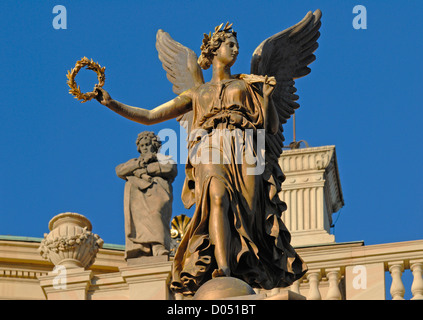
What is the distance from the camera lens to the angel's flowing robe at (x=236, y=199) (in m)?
17.8

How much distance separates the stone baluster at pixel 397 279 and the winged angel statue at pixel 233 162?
3.95 m

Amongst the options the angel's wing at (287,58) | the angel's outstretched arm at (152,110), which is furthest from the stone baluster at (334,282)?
the angel's outstretched arm at (152,110)

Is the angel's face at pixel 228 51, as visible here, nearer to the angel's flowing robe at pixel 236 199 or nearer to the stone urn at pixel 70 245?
the angel's flowing robe at pixel 236 199

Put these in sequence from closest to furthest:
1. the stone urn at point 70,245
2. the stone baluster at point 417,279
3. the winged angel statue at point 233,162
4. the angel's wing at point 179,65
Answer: the winged angel statue at point 233,162 < the angel's wing at point 179,65 < the stone baluster at point 417,279 < the stone urn at point 70,245

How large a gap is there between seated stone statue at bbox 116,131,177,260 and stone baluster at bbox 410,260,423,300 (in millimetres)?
3580

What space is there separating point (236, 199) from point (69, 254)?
23.1ft

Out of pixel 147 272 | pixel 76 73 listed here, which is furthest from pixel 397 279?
pixel 76 73

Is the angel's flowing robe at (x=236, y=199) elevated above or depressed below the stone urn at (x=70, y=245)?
below

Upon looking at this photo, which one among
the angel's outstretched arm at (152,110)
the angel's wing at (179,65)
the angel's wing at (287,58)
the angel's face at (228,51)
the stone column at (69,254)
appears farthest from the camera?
the stone column at (69,254)

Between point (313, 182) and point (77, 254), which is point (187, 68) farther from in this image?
point (313, 182)

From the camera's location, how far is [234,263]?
17.7 m

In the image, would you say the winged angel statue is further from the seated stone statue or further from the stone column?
the seated stone statue

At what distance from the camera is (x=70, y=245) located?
80.4 ft
